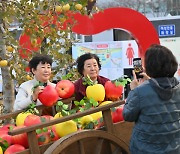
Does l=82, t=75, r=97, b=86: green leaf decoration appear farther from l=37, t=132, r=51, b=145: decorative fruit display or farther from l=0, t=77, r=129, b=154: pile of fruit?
l=37, t=132, r=51, b=145: decorative fruit display

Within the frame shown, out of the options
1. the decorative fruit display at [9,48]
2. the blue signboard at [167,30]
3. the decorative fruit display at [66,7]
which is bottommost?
the decorative fruit display at [9,48]

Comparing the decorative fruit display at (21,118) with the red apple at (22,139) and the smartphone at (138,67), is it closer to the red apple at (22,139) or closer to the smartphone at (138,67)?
the red apple at (22,139)

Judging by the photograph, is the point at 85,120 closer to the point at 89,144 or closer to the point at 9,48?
the point at 89,144

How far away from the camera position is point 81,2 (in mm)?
3852

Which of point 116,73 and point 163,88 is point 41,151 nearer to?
point 163,88

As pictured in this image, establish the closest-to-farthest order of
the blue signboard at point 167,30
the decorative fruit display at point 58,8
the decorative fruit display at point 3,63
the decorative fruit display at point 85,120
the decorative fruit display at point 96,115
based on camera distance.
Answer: the decorative fruit display at point 85,120, the decorative fruit display at point 96,115, the decorative fruit display at point 3,63, the decorative fruit display at point 58,8, the blue signboard at point 167,30

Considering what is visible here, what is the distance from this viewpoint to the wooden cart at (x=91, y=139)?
8.23ft

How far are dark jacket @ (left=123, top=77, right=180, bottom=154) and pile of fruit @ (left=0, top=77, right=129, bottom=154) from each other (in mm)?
428

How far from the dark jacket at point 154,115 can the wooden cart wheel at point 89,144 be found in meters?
0.28

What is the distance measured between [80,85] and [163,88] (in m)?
1.25

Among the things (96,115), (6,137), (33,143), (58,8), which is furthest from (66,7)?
(33,143)

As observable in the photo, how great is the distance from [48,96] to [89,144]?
0.60m

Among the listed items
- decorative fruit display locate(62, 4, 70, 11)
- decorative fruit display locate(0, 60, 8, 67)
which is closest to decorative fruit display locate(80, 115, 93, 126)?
decorative fruit display locate(0, 60, 8, 67)

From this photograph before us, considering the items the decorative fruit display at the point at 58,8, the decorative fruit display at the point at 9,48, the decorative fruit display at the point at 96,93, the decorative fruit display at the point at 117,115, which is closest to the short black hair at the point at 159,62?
the decorative fruit display at the point at 117,115
